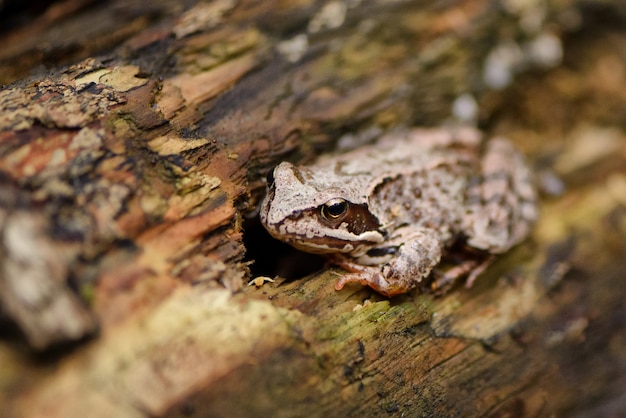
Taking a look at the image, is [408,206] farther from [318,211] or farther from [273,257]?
[273,257]

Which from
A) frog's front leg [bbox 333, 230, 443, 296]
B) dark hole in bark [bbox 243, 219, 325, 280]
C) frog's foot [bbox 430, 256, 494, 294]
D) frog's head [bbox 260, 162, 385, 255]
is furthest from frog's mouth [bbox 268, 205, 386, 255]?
frog's foot [bbox 430, 256, 494, 294]

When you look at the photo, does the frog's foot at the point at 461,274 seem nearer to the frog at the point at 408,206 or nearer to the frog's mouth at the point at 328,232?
the frog at the point at 408,206

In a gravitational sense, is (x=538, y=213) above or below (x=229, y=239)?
below

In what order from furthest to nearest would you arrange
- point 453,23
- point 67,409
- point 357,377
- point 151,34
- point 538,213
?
point 453,23 → point 538,213 → point 151,34 → point 357,377 → point 67,409

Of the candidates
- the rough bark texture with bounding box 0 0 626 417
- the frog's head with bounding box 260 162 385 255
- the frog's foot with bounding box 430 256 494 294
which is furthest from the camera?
the frog's foot with bounding box 430 256 494 294

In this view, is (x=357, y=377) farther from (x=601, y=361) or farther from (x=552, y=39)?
(x=552, y=39)

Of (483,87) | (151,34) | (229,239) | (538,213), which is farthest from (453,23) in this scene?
(229,239)

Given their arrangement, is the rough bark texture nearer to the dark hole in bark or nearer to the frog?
the dark hole in bark
